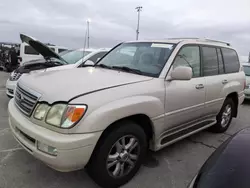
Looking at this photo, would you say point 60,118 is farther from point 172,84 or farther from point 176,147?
point 176,147

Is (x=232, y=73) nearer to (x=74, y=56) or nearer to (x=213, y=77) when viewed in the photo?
(x=213, y=77)

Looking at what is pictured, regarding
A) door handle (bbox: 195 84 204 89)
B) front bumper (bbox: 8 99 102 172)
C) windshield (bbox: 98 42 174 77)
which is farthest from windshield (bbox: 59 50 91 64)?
front bumper (bbox: 8 99 102 172)

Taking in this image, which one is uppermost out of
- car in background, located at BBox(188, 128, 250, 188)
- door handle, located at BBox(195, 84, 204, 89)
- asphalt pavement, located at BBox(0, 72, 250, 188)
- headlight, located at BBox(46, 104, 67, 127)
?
door handle, located at BBox(195, 84, 204, 89)

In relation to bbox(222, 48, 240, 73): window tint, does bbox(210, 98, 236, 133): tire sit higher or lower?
lower

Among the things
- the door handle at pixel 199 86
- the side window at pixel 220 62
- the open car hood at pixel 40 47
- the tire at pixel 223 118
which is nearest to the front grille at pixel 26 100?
the door handle at pixel 199 86

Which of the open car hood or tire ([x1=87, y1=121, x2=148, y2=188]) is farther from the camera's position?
the open car hood

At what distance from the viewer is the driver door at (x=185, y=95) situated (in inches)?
120

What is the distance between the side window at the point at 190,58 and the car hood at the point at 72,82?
674mm

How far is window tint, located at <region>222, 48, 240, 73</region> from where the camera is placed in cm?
448

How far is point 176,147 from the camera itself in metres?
3.88

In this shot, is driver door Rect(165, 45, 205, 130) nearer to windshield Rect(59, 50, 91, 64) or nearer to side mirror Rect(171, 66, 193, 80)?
side mirror Rect(171, 66, 193, 80)

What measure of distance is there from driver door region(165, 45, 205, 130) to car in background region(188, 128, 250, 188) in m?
1.10

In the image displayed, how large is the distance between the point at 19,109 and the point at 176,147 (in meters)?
2.48

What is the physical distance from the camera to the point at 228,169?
63.3 inches
